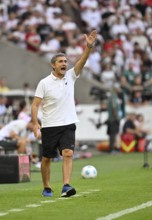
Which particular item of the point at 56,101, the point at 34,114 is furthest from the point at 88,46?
Answer: the point at 34,114

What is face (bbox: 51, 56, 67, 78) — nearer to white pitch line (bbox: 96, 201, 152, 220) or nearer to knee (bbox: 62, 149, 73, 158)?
knee (bbox: 62, 149, 73, 158)

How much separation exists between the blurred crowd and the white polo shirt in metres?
16.5

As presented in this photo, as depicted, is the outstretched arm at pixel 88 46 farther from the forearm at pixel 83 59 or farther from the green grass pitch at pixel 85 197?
the green grass pitch at pixel 85 197

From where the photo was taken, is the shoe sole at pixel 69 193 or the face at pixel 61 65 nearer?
the shoe sole at pixel 69 193

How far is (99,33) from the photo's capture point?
33.8m

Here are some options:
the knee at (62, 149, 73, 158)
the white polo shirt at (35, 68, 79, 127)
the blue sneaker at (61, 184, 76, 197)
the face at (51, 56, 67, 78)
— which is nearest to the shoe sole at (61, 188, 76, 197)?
the blue sneaker at (61, 184, 76, 197)

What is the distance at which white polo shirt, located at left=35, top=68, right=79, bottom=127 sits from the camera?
1377cm

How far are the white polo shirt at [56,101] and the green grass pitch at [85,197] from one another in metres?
1.08

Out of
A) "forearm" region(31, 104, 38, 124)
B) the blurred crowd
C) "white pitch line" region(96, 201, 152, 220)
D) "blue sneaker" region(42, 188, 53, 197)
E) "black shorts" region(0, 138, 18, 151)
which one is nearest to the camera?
"white pitch line" region(96, 201, 152, 220)

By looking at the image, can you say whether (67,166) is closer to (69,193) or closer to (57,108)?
(69,193)

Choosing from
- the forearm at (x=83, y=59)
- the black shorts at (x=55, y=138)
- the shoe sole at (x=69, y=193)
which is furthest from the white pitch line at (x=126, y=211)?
the forearm at (x=83, y=59)

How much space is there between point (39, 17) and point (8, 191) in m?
18.6

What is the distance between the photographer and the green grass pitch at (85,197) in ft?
37.3

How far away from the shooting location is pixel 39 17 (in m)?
33.2
